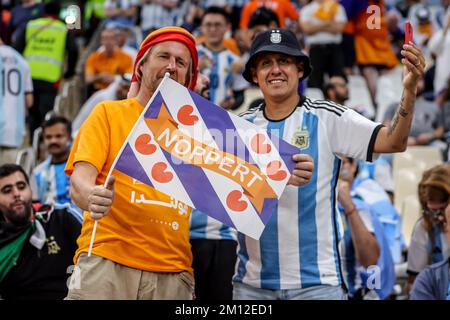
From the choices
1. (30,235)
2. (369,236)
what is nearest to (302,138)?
(369,236)

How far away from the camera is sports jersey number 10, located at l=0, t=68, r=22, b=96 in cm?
971

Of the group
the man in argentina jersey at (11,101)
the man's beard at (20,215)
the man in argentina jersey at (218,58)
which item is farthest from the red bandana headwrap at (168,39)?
the man in argentina jersey at (11,101)

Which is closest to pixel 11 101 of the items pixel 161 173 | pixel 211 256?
pixel 211 256

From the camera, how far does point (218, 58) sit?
9133mm

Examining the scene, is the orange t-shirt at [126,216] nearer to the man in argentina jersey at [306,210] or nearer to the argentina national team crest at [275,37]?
the man in argentina jersey at [306,210]

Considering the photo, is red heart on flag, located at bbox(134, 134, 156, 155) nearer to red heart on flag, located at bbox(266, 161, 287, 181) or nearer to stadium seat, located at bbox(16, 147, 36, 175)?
red heart on flag, located at bbox(266, 161, 287, 181)

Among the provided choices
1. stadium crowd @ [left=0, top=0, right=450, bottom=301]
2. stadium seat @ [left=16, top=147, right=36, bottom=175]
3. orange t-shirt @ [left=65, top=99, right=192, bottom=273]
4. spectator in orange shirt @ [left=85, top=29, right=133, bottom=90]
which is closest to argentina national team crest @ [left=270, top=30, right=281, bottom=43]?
stadium crowd @ [left=0, top=0, right=450, bottom=301]

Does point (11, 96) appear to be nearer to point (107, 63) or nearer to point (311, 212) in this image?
point (107, 63)

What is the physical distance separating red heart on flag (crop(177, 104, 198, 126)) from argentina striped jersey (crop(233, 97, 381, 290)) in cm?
49

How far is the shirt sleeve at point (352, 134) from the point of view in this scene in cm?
470

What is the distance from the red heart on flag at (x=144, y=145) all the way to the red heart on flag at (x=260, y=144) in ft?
1.56

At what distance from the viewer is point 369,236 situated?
6.21 m

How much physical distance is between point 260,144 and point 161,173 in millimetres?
490

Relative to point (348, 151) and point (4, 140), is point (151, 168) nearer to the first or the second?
point (348, 151)
